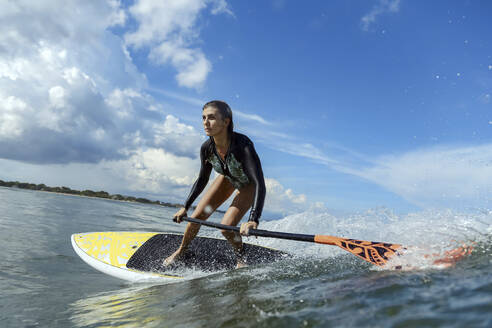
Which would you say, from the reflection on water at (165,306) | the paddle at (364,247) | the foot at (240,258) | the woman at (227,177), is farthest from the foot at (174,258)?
the paddle at (364,247)

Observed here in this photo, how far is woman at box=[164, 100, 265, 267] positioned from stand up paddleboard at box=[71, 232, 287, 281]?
29 centimetres

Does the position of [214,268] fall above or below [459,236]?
below

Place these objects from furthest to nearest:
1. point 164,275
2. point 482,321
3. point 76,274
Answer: point 76,274 < point 164,275 < point 482,321

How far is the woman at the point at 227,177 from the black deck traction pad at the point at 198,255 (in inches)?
7.8

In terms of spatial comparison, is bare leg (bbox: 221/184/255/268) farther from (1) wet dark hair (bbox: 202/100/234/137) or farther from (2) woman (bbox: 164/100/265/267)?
(1) wet dark hair (bbox: 202/100/234/137)

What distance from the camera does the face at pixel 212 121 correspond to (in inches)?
149

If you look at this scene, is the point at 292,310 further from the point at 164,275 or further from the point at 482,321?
the point at 164,275

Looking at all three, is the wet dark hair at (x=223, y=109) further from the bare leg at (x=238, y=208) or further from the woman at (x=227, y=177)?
the bare leg at (x=238, y=208)

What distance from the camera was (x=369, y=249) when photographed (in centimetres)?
311

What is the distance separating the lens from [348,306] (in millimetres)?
1772

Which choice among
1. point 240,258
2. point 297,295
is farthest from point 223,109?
point 297,295

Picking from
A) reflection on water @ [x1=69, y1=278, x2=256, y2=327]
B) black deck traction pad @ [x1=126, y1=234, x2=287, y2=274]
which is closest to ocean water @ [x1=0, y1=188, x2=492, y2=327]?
reflection on water @ [x1=69, y1=278, x2=256, y2=327]

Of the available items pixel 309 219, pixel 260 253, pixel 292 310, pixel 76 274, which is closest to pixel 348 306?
pixel 292 310

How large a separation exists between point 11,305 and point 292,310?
312cm
